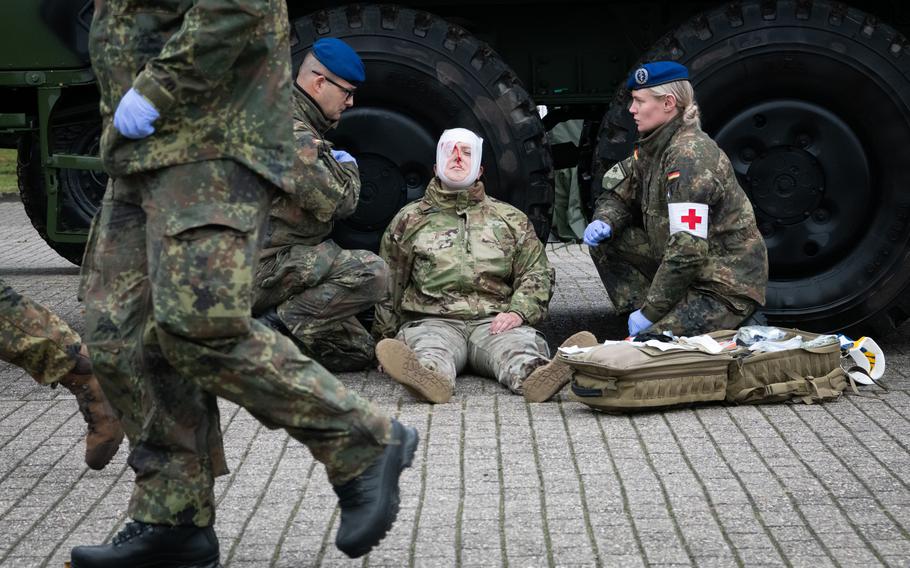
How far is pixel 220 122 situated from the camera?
377cm

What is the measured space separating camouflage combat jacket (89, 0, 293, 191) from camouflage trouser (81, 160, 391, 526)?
0.06 meters

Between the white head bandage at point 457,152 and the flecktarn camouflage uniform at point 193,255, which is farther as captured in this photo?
the white head bandage at point 457,152

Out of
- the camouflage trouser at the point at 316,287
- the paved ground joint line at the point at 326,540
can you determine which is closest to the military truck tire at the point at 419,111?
the camouflage trouser at the point at 316,287

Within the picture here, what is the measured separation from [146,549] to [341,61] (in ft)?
10.2

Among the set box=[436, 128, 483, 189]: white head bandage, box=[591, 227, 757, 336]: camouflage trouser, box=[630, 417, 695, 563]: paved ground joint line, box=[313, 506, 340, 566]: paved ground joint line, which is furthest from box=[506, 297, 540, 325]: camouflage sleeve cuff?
box=[313, 506, 340, 566]: paved ground joint line

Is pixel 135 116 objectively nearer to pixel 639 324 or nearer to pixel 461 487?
pixel 461 487

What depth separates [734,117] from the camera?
7.08 m

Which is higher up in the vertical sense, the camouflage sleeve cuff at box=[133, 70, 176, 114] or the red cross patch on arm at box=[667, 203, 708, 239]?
the camouflage sleeve cuff at box=[133, 70, 176, 114]

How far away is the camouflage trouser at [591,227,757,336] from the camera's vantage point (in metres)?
6.52

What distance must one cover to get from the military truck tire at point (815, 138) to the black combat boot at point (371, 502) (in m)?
3.47

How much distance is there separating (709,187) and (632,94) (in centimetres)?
62

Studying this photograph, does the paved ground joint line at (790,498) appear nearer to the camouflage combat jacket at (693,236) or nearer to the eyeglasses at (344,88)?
the camouflage combat jacket at (693,236)

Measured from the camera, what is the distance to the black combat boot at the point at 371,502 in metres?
3.77

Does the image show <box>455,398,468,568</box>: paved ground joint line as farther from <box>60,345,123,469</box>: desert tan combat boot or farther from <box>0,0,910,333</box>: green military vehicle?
<box>0,0,910,333</box>: green military vehicle
